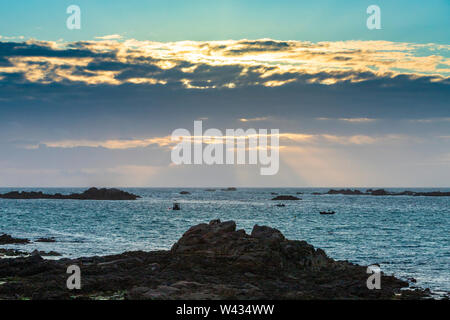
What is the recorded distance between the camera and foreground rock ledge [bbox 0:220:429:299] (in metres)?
20.6

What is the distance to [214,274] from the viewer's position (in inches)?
971

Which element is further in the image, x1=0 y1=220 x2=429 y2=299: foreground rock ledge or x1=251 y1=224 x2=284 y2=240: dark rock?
x1=251 y1=224 x2=284 y2=240: dark rock

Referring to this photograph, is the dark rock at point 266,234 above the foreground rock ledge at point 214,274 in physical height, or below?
above

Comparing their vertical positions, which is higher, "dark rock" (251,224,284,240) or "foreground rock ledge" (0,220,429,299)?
"dark rock" (251,224,284,240)

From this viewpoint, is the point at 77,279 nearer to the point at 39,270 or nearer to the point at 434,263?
the point at 39,270

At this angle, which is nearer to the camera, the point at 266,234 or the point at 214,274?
the point at 214,274

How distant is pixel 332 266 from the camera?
93.1ft

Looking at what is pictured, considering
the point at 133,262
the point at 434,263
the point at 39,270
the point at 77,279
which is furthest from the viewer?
the point at 434,263

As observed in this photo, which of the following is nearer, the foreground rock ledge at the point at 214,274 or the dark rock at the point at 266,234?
the foreground rock ledge at the point at 214,274

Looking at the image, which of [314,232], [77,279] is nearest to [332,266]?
[77,279]

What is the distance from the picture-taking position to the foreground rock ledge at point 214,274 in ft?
67.5
